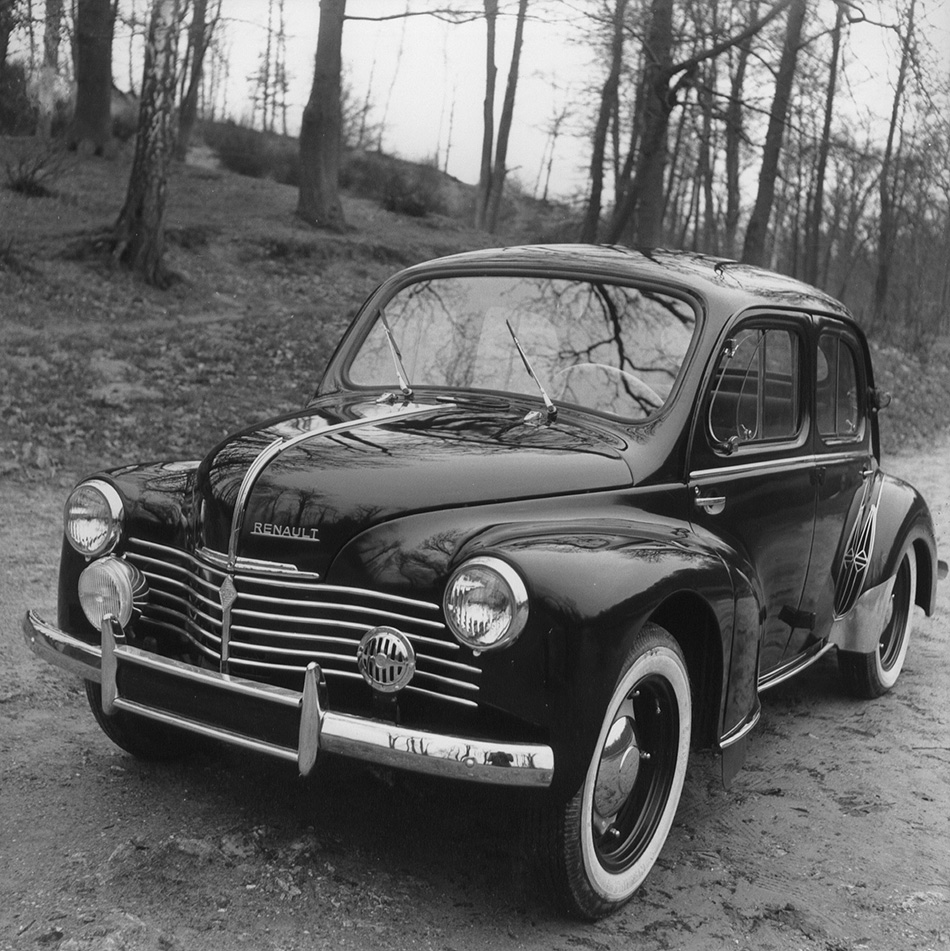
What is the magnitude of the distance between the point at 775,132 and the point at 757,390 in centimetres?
1553

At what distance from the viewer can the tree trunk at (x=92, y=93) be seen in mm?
19969

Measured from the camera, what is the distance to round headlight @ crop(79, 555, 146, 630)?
3.34 metres

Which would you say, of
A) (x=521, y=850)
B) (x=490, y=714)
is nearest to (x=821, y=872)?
(x=521, y=850)

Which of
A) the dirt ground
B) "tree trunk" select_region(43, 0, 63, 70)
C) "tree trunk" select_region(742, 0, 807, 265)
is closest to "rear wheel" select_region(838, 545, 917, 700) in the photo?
the dirt ground

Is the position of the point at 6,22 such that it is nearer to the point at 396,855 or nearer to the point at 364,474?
the point at 364,474

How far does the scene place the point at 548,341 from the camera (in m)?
3.96

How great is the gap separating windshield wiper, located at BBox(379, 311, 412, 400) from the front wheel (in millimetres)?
1397

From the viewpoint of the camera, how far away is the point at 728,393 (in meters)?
3.92

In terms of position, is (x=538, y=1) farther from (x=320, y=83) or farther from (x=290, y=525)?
(x=290, y=525)

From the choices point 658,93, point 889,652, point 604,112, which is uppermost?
point 604,112

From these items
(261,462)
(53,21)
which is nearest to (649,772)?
(261,462)

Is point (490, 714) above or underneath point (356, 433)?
underneath

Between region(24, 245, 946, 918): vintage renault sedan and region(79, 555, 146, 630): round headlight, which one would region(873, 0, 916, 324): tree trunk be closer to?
region(24, 245, 946, 918): vintage renault sedan

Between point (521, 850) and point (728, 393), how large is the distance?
5.76 feet
